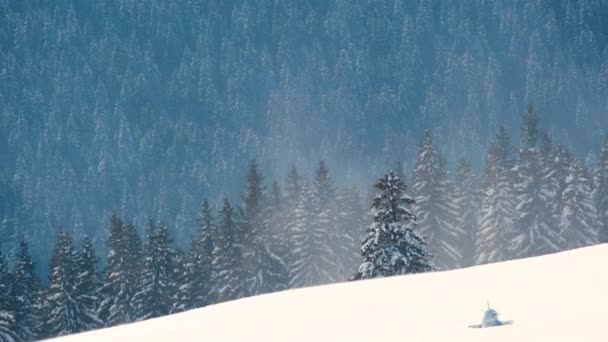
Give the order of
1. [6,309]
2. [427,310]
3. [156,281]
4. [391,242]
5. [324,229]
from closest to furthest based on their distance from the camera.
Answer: [427,310] → [391,242] → [6,309] → [156,281] → [324,229]

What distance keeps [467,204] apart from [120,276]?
26432 millimetres

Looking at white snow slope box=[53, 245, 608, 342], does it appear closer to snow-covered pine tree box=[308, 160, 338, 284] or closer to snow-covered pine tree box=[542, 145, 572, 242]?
snow-covered pine tree box=[308, 160, 338, 284]

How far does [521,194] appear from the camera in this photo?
57.1 metres

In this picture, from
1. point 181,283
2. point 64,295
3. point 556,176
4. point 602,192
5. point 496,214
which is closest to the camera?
point 64,295

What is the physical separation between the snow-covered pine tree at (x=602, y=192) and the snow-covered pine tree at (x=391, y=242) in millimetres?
28573

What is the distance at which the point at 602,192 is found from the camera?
60.3 m

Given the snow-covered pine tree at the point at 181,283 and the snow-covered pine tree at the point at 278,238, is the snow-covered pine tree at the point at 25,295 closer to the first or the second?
the snow-covered pine tree at the point at 181,283

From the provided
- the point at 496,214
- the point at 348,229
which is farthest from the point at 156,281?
the point at 496,214

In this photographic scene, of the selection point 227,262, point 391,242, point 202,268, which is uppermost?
point 227,262

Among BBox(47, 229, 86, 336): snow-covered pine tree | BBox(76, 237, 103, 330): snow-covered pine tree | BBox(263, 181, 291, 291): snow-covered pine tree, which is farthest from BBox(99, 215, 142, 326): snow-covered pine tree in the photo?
BBox(263, 181, 291, 291): snow-covered pine tree

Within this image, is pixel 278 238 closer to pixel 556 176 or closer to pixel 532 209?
pixel 532 209

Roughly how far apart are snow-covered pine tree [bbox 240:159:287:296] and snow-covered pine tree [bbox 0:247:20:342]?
1484 cm

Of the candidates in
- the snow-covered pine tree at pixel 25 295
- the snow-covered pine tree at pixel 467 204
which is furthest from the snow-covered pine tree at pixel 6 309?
the snow-covered pine tree at pixel 467 204

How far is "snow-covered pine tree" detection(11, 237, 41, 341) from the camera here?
159 ft
